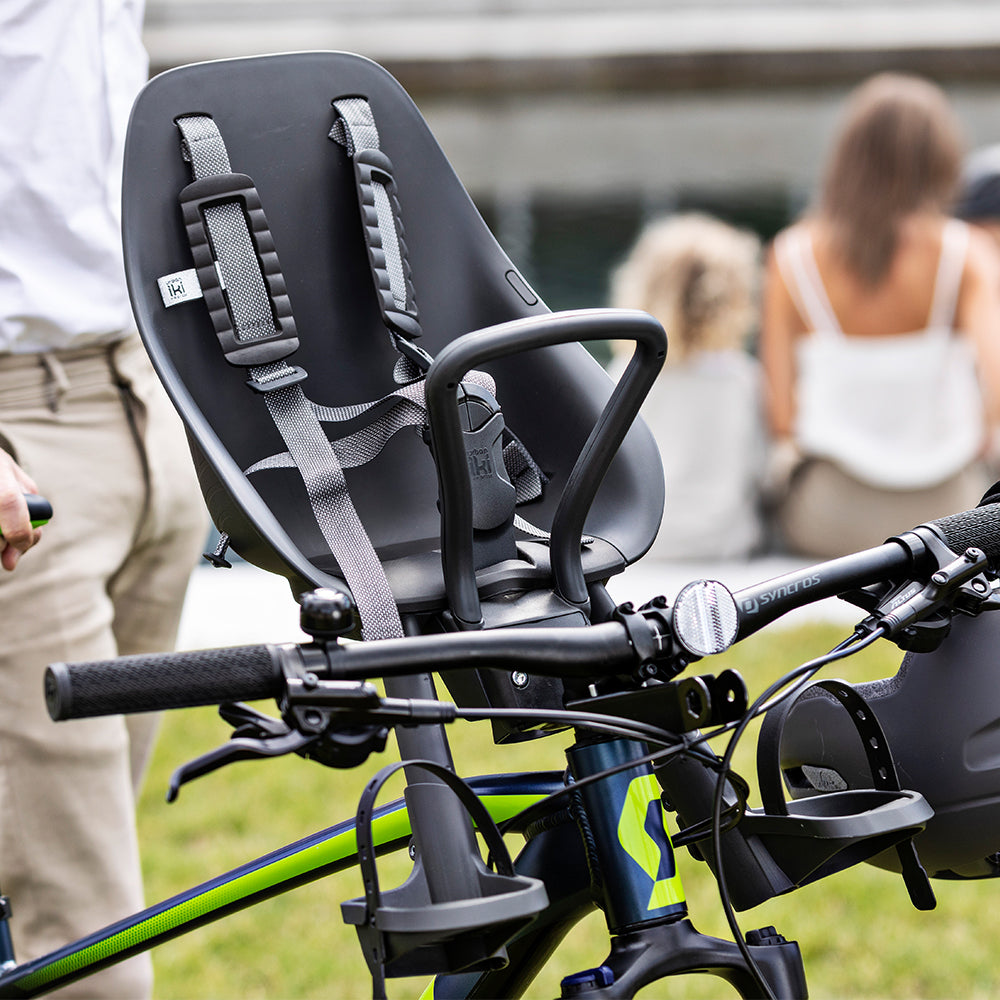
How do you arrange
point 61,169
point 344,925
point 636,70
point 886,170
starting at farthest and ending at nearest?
point 636,70 → point 886,170 → point 344,925 → point 61,169

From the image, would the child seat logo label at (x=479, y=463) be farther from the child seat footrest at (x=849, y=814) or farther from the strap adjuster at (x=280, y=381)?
the child seat footrest at (x=849, y=814)

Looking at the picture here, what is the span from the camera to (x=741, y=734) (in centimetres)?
107

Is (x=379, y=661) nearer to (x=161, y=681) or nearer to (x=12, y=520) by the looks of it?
(x=161, y=681)

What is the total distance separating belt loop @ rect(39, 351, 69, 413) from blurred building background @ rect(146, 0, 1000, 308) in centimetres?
833

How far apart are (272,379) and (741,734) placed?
57cm

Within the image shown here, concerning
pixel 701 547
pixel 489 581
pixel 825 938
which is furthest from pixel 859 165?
pixel 489 581

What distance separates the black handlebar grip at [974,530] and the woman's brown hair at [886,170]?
3379mm

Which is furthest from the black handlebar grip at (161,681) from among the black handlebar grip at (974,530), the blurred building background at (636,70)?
the blurred building background at (636,70)

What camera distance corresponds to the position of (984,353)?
445 centimetres

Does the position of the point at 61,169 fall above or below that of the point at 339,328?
above

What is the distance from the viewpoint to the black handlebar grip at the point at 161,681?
3.00ft

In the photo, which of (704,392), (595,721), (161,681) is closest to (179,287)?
(161,681)

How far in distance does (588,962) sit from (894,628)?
6.39 ft

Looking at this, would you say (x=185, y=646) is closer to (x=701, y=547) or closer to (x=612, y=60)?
(x=701, y=547)
